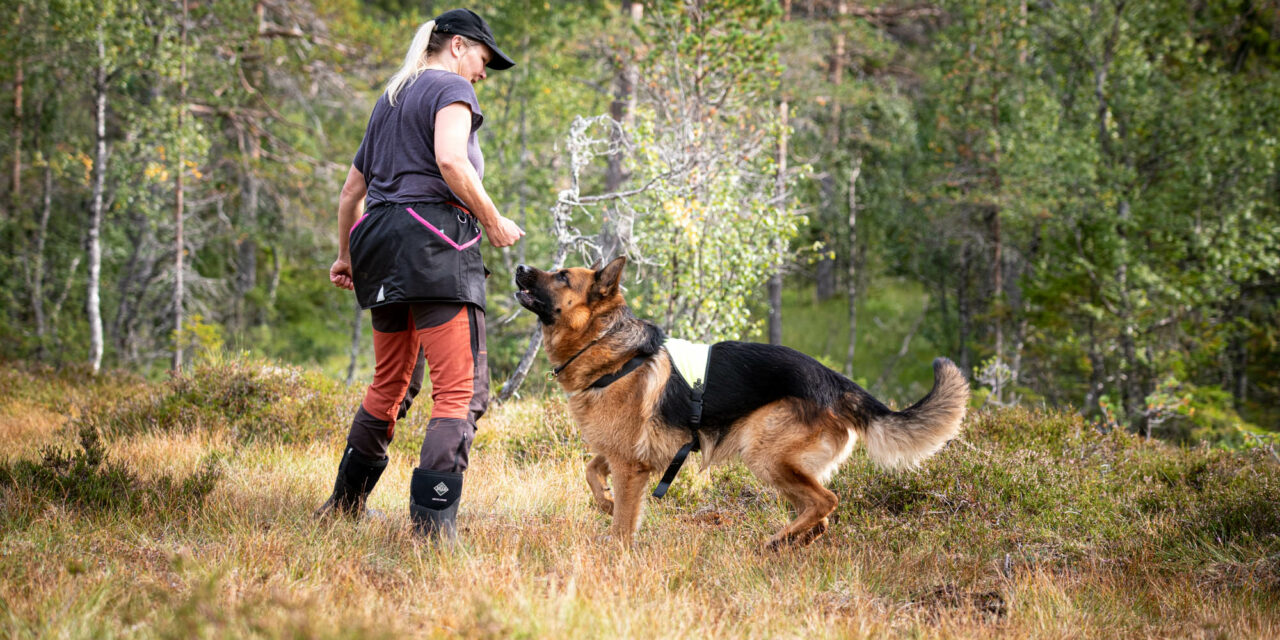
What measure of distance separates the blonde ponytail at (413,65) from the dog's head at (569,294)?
103cm

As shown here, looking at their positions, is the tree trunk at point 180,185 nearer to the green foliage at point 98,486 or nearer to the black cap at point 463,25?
the green foliage at point 98,486

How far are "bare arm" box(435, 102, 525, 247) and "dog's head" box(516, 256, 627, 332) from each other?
0.55 meters

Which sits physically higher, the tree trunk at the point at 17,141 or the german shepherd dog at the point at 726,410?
the tree trunk at the point at 17,141

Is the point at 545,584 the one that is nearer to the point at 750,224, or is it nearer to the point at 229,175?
the point at 750,224

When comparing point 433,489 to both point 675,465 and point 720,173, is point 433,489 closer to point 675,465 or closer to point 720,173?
point 675,465

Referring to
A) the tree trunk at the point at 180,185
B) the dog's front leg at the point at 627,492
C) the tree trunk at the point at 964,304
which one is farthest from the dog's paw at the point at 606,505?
the tree trunk at the point at 964,304

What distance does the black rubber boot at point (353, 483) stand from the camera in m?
3.86

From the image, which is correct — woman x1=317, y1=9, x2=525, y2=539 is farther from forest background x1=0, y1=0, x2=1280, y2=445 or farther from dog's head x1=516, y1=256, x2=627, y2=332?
forest background x1=0, y1=0, x2=1280, y2=445

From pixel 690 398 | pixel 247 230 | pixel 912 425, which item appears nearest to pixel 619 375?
pixel 690 398

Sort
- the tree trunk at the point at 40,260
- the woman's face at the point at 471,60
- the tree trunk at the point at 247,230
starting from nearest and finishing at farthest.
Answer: the woman's face at the point at 471,60 → the tree trunk at the point at 40,260 → the tree trunk at the point at 247,230

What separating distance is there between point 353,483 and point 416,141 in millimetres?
1742

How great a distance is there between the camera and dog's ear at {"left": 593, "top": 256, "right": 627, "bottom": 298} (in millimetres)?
3908

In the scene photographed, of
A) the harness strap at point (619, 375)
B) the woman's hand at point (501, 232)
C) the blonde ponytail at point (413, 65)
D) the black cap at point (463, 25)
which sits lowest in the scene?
the harness strap at point (619, 375)

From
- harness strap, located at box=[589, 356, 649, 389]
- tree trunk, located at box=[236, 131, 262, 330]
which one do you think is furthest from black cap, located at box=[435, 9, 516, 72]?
tree trunk, located at box=[236, 131, 262, 330]
